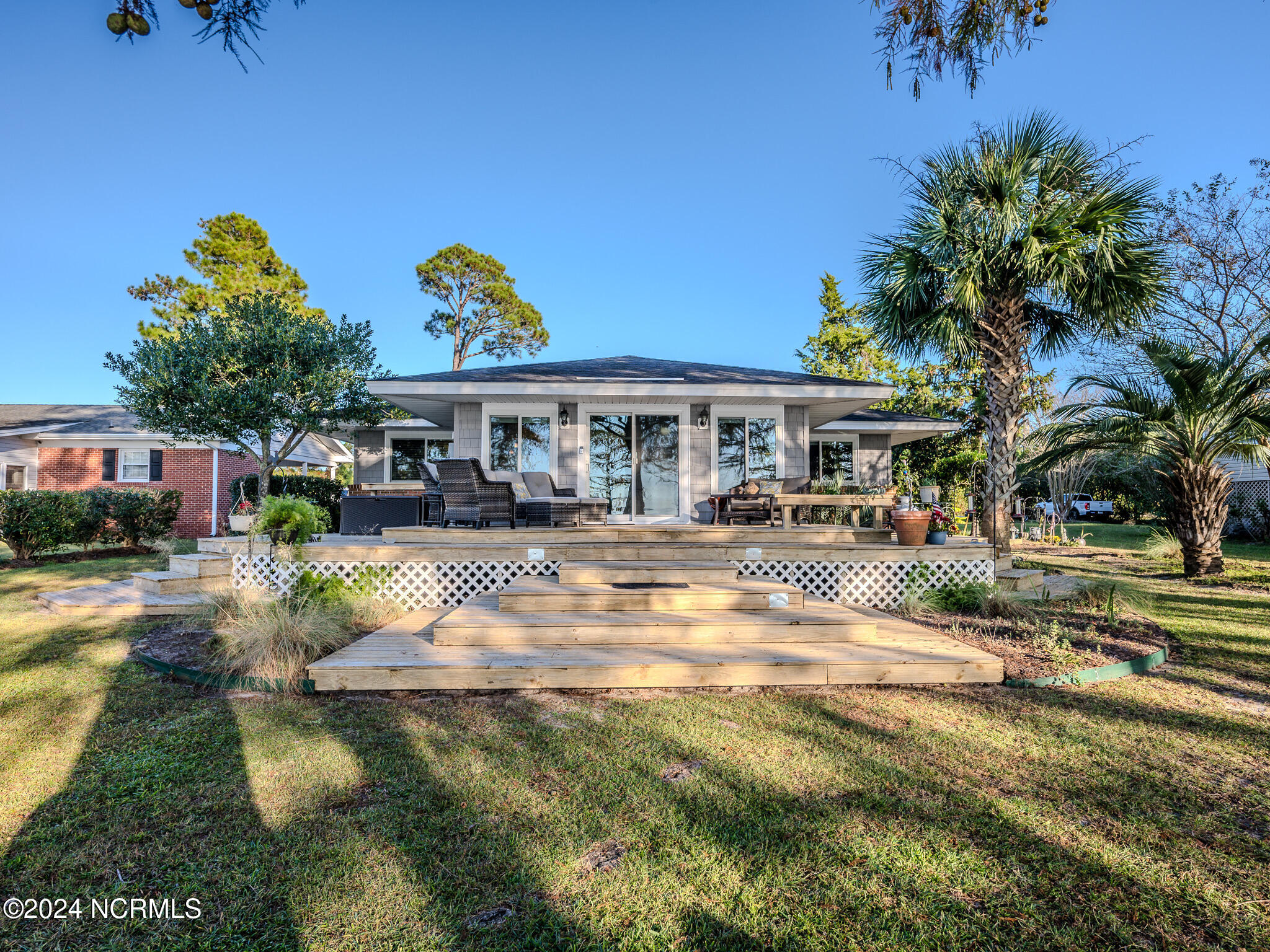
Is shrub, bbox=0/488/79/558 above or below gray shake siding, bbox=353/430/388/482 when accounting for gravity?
below

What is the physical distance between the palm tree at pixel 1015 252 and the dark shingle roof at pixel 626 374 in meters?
1.88

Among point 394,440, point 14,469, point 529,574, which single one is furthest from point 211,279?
point 529,574

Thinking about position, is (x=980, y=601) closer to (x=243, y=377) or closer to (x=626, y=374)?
(x=626, y=374)

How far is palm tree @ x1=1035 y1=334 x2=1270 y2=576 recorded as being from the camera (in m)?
8.58

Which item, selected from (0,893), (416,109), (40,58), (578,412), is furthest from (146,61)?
(416,109)

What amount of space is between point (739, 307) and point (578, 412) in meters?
16.3

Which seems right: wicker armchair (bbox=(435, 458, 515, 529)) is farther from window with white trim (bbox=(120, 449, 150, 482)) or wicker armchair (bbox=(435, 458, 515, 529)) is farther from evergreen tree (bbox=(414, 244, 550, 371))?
evergreen tree (bbox=(414, 244, 550, 371))

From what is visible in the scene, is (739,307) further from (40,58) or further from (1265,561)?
(40,58)

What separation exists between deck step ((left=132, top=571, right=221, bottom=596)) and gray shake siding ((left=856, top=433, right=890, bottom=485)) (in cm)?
1379

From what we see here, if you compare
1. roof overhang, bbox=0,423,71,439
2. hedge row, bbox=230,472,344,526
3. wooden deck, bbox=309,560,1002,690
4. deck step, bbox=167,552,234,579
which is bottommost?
wooden deck, bbox=309,560,1002,690

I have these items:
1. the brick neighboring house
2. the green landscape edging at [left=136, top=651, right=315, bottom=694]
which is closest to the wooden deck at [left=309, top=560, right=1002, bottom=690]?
the green landscape edging at [left=136, top=651, right=315, bottom=694]

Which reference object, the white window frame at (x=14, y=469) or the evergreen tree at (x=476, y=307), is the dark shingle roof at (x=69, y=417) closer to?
the white window frame at (x=14, y=469)

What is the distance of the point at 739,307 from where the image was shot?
24.6 metres

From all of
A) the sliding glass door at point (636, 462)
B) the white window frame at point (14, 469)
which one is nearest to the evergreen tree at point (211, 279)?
the white window frame at point (14, 469)
